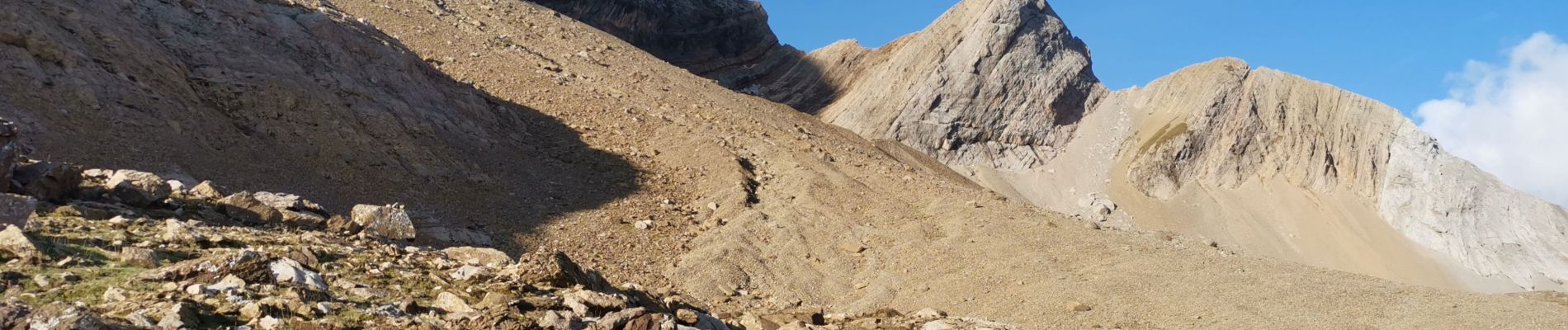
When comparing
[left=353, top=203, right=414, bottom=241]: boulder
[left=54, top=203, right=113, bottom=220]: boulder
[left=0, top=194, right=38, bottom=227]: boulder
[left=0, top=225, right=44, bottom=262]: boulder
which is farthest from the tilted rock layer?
[left=0, top=225, right=44, bottom=262]: boulder

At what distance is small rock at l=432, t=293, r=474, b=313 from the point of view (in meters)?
8.74

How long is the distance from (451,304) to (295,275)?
1154mm

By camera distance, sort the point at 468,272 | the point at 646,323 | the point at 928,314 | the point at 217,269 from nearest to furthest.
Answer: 1. the point at 217,269
2. the point at 646,323
3. the point at 468,272
4. the point at 928,314

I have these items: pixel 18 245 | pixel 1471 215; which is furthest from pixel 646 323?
pixel 1471 215

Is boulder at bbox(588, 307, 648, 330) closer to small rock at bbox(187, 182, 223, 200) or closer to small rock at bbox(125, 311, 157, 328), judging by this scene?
small rock at bbox(125, 311, 157, 328)

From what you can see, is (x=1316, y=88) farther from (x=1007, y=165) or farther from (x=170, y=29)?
(x=170, y=29)

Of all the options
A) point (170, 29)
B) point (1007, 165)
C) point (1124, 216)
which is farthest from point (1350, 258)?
point (170, 29)

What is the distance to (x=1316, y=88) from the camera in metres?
53.8

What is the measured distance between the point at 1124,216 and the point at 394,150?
3315cm

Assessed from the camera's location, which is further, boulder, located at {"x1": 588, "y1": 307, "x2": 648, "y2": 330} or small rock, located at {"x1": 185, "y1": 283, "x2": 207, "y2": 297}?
boulder, located at {"x1": 588, "y1": 307, "x2": 648, "y2": 330}

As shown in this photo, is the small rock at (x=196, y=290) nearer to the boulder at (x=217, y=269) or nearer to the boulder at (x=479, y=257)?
the boulder at (x=217, y=269)

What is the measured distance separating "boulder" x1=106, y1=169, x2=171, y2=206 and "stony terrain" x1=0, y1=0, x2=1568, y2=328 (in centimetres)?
119

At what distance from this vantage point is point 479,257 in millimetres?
10742

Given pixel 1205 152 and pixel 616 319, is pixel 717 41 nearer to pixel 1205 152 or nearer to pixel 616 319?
pixel 1205 152
